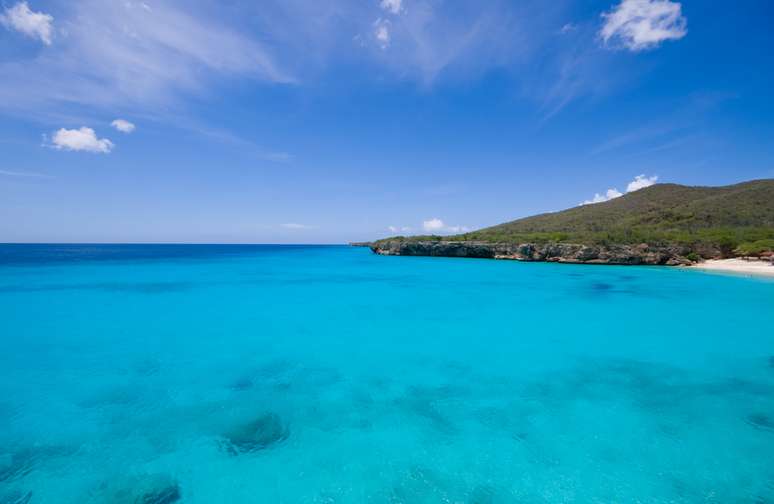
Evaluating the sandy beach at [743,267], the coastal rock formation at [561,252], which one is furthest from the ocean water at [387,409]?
the coastal rock formation at [561,252]

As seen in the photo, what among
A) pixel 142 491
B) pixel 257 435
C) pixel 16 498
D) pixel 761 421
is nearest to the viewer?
pixel 16 498

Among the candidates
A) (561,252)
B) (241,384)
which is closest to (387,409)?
(241,384)

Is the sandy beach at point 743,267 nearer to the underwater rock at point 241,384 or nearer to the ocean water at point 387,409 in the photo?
the ocean water at point 387,409

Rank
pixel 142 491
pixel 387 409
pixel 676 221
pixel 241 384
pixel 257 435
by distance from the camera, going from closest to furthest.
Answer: pixel 142 491
pixel 257 435
pixel 387 409
pixel 241 384
pixel 676 221

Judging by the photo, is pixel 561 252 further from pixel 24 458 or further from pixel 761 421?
pixel 24 458

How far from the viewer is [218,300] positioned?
25062 mm

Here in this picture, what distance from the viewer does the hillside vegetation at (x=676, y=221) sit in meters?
54.0

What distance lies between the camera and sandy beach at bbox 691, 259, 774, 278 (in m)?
38.0

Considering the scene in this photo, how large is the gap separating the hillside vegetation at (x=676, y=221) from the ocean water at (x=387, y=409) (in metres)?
48.1

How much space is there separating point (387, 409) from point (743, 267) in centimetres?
5733

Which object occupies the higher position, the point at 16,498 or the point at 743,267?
the point at 16,498

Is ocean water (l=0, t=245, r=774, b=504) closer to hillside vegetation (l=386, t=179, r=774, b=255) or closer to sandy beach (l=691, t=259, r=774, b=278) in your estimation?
sandy beach (l=691, t=259, r=774, b=278)

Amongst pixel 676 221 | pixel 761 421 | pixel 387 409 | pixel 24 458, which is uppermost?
pixel 676 221

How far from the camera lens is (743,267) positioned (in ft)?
138
